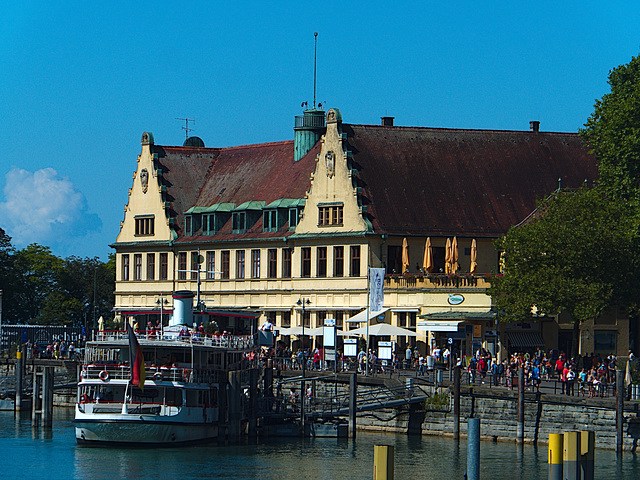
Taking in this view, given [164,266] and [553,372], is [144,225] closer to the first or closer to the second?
[164,266]

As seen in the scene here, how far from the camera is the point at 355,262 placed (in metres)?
94.4

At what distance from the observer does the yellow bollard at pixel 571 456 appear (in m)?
39.5

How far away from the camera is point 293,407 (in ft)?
245

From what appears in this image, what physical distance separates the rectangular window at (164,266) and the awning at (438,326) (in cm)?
2374

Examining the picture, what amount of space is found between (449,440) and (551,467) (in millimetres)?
30830

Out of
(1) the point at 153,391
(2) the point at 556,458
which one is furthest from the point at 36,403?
(2) the point at 556,458

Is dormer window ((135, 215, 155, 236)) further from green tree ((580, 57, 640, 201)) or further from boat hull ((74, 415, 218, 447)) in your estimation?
boat hull ((74, 415, 218, 447))

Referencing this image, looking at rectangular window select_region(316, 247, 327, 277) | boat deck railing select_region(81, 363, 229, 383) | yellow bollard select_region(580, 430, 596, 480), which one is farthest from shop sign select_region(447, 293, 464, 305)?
yellow bollard select_region(580, 430, 596, 480)

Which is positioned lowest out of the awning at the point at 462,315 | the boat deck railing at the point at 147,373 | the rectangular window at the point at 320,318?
the boat deck railing at the point at 147,373

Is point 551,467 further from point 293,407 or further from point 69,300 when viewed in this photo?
point 69,300

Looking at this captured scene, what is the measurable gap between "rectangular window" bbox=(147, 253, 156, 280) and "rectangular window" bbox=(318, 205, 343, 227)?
52.1ft

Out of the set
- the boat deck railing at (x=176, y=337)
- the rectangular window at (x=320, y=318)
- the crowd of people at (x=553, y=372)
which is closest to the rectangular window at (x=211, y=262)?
the rectangular window at (x=320, y=318)

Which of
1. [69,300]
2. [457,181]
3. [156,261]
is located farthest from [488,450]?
[69,300]

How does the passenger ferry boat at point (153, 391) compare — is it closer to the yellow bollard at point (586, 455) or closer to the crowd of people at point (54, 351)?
the crowd of people at point (54, 351)
